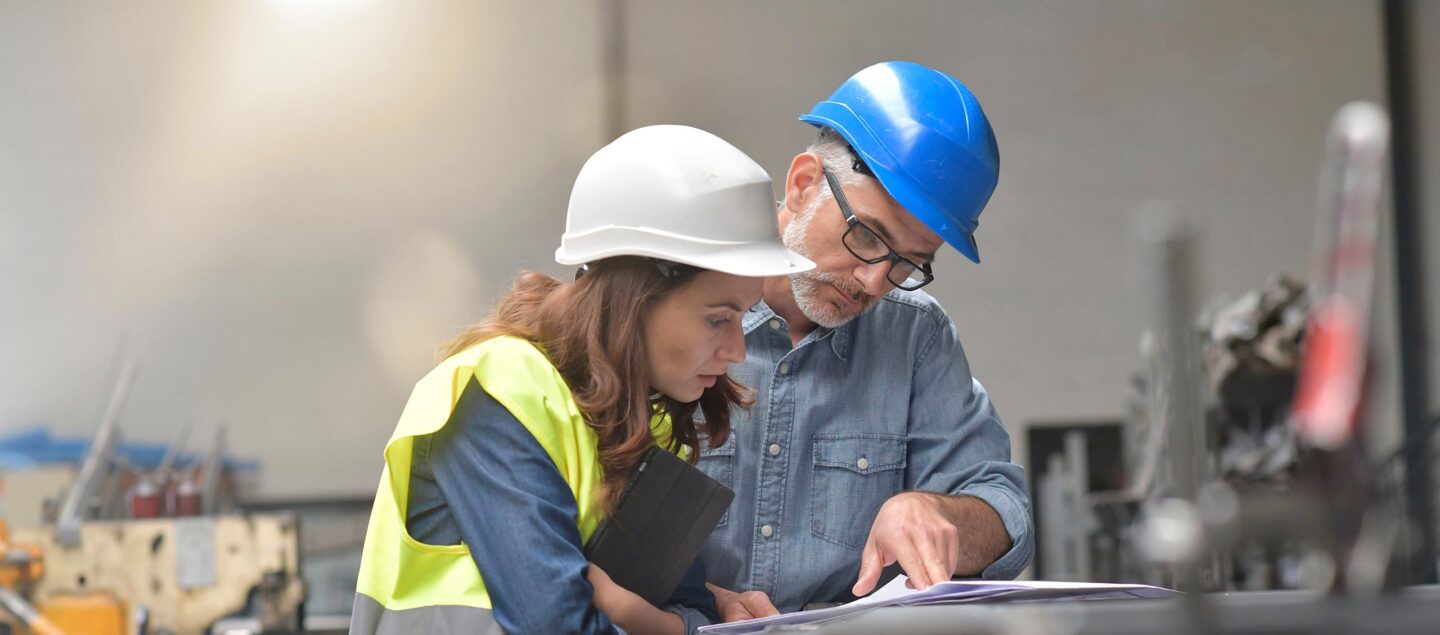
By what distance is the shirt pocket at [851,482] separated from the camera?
68.6 inches

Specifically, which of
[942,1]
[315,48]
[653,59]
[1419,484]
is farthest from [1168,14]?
[1419,484]

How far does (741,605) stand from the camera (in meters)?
1.55

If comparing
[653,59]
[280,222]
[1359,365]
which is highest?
[653,59]

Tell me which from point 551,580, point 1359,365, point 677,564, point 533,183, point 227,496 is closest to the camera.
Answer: point 1359,365

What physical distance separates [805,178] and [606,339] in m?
0.51

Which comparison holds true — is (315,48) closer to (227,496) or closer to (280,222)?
(280,222)

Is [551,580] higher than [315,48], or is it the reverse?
[315,48]

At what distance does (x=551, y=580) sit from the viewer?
4.06 ft

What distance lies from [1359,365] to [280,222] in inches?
182

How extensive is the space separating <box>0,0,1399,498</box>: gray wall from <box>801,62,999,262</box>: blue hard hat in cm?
294

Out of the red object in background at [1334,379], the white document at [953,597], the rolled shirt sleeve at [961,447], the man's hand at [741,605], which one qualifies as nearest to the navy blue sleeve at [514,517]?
the white document at [953,597]

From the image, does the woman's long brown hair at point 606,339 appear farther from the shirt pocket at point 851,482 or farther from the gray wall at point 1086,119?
the gray wall at point 1086,119

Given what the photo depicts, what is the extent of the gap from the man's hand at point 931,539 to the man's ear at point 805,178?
1.37 feet

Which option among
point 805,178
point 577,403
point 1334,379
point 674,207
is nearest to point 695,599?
point 577,403
